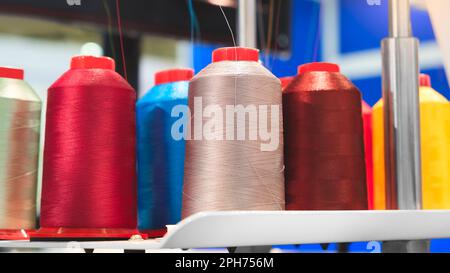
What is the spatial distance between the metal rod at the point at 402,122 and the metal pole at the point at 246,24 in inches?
7.5

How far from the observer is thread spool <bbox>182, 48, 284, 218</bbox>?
776mm

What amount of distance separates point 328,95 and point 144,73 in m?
1.76

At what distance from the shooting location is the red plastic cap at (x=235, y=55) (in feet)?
2.77

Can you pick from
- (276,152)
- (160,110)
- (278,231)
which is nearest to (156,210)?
(160,110)

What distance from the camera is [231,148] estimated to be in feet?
2.56

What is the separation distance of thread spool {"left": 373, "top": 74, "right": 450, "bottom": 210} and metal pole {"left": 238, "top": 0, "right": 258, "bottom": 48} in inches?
11.7

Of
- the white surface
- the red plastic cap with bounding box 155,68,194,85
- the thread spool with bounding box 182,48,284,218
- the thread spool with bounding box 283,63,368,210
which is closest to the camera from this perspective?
the white surface

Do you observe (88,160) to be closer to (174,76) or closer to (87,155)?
(87,155)

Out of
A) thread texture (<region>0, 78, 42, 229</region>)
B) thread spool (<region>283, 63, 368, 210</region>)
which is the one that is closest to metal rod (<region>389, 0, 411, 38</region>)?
thread spool (<region>283, 63, 368, 210</region>)

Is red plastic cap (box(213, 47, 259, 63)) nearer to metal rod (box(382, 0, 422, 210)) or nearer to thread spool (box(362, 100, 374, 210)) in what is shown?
metal rod (box(382, 0, 422, 210))

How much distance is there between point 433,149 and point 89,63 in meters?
0.59

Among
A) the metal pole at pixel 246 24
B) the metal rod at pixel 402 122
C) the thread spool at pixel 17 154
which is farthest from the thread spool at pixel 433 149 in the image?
the thread spool at pixel 17 154

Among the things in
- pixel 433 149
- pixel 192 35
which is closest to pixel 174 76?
pixel 433 149
